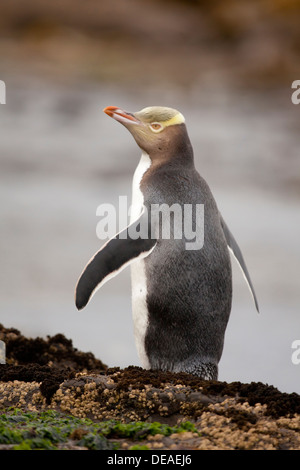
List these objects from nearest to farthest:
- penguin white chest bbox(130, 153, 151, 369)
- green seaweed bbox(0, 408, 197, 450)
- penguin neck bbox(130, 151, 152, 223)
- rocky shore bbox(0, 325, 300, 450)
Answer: green seaweed bbox(0, 408, 197, 450) → rocky shore bbox(0, 325, 300, 450) → penguin white chest bbox(130, 153, 151, 369) → penguin neck bbox(130, 151, 152, 223)

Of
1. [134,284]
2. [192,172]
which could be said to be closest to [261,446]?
[134,284]

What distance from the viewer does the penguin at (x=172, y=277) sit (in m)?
6.41

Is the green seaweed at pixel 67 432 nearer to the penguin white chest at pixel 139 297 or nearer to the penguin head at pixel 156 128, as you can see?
the penguin white chest at pixel 139 297

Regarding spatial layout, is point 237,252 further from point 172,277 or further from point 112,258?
point 112,258

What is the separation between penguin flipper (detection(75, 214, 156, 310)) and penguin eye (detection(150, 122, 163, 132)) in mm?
1100

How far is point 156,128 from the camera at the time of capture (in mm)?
7102

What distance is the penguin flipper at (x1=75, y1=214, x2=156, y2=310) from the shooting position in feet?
20.4

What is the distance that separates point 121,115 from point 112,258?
1.73m

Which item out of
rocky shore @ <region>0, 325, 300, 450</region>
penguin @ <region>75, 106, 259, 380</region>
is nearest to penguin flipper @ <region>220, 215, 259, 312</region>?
penguin @ <region>75, 106, 259, 380</region>

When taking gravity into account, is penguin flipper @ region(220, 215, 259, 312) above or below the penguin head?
below

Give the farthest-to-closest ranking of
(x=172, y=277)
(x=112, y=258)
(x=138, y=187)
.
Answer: (x=138, y=187)
(x=172, y=277)
(x=112, y=258)

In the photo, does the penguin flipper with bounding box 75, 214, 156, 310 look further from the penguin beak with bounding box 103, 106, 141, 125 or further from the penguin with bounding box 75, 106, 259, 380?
the penguin beak with bounding box 103, 106, 141, 125

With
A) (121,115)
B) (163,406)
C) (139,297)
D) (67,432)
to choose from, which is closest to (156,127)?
(121,115)
